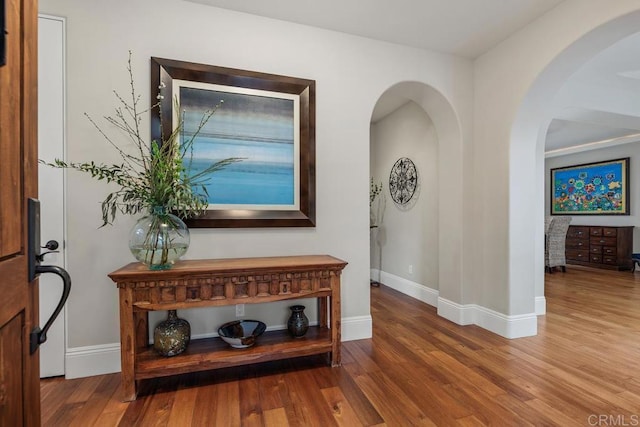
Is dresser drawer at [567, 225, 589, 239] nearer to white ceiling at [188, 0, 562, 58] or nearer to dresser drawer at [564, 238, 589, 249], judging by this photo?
dresser drawer at [564, 238, 589, 249]

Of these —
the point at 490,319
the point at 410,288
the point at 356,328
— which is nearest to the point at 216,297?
the point at 356,328

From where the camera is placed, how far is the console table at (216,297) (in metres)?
1.83

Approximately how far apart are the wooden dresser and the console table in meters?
6.69

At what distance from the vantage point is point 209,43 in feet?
7.77

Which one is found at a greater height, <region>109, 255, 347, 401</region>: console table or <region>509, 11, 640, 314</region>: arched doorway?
<region>509, 11, 640, 314</region>: arched doorway

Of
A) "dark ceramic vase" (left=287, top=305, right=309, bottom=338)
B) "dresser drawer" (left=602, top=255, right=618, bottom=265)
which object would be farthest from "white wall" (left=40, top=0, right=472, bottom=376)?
"dresser drawer" (left=602, top=255, right=618, bottom=265)

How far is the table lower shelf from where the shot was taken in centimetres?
189

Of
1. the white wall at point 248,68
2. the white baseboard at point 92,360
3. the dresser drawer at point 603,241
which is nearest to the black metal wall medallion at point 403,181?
the white wall at point 248,68

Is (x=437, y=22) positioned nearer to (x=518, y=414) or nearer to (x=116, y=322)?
(x=518, y=414)

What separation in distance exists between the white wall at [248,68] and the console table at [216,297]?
0.25m

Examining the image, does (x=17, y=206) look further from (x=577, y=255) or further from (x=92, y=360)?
(x=577, y=255)

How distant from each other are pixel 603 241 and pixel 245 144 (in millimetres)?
7316

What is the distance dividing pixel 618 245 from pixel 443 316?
17.0ft

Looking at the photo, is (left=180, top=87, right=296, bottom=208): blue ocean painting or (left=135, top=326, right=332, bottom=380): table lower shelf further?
(left=180, top=87, right=296, bottom=208): blue ocean painting
